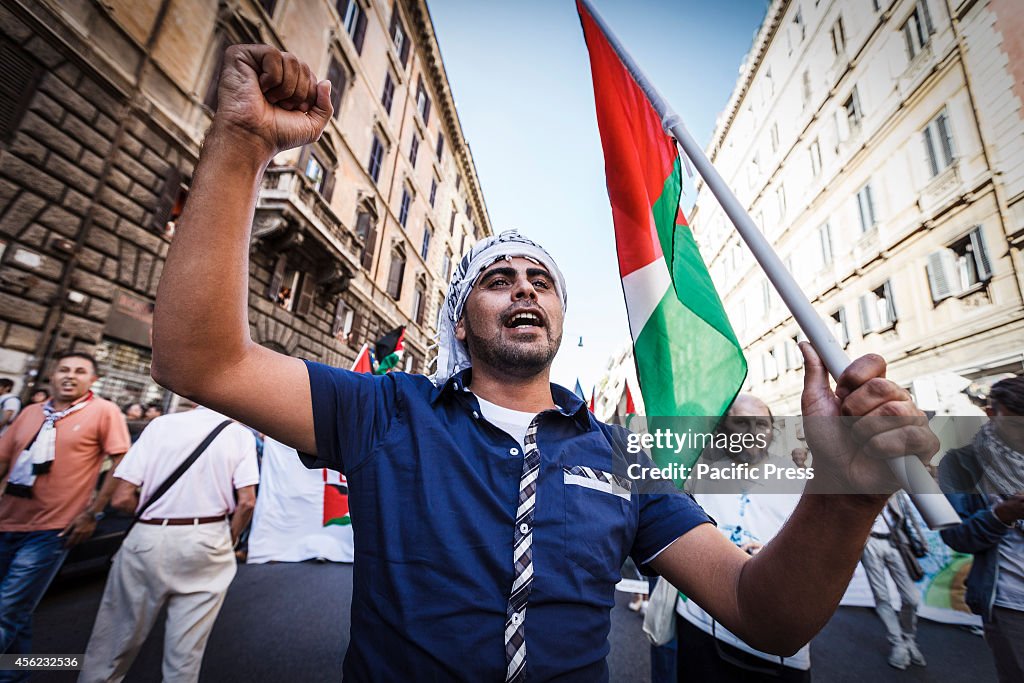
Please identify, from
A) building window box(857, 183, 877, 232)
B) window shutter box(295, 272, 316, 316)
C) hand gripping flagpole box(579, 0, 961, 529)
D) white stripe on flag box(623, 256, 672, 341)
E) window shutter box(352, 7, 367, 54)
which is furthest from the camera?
window shutter box(352, 7, 367, 54)

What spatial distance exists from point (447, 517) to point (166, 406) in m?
9.44

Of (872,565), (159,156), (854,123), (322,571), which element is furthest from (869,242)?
(159,156)

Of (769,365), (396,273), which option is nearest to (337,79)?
(396,273)

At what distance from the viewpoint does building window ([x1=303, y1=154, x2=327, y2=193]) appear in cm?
1192

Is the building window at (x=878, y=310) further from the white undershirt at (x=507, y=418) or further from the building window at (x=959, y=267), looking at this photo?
the white undershirt at (x=507, y=418)

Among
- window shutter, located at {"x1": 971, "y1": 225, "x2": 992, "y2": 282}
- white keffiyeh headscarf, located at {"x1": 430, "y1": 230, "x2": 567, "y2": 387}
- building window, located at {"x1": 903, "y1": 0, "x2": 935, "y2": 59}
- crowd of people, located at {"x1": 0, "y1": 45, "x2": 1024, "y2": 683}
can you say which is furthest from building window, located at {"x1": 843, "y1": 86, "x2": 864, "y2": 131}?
white keffiyeh headscarf, located at {"x1": 430, "y1": 230, "x2": 567, "y2": 387}

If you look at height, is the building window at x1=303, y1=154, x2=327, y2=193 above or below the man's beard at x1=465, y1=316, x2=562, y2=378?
above

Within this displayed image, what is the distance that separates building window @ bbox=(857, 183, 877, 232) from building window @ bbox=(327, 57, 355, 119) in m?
15.9

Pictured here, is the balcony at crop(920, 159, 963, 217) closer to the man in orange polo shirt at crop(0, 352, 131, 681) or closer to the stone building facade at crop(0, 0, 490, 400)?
the stone building facade at crop(0, 0, 490, 400)

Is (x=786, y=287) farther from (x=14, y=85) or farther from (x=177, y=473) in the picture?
(x=14, y=85)

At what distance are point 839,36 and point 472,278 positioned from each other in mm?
21291

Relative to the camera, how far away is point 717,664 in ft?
7.71

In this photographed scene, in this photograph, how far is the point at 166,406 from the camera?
8.34m

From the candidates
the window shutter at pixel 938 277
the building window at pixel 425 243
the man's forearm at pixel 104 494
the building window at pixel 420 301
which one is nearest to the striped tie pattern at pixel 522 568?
the man's forearm at pixel 104 494
